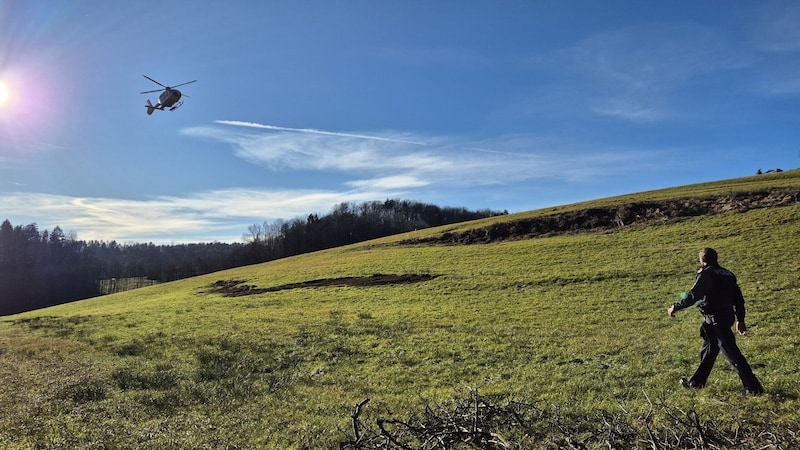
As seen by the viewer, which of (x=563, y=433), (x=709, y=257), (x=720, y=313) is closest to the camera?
(x=563, y=433)

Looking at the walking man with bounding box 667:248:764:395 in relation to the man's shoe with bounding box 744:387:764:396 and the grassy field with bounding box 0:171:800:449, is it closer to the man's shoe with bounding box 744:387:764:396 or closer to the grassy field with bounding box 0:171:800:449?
the man's shoe with bounding box 744:387:764:396

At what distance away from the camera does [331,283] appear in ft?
122

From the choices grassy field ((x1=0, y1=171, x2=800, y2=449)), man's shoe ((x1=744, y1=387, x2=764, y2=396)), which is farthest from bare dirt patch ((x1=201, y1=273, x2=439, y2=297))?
man's shoe ((x1=744, y1=387, x2=764, y2=396))

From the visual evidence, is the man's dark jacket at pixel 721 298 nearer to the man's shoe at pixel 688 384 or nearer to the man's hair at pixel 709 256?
the man's hair at pixel 709 256

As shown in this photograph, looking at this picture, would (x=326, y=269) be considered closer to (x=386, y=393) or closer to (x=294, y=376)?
(x=294, y=376)

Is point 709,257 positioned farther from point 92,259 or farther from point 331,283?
point 92,259

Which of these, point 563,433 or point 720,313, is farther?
point 720,313

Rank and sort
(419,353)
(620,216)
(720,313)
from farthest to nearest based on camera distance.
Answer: (620,216) → (419,353) → (720,313)

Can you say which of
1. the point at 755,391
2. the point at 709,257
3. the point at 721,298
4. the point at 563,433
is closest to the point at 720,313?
→ the point at 721,298

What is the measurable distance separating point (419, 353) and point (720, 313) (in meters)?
9.24

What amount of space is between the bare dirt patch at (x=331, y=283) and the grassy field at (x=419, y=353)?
141cm

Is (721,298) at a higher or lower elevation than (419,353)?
higher

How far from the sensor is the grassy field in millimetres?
9812

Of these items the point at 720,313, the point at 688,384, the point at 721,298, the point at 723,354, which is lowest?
the point at 688,384
